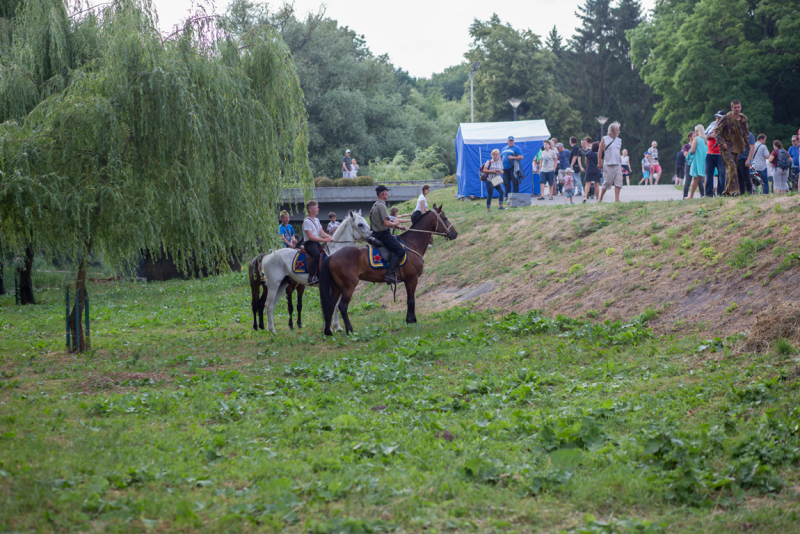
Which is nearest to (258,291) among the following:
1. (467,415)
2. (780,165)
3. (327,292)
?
(327,292)

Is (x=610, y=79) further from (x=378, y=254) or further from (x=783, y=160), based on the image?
(x=378, y=254)

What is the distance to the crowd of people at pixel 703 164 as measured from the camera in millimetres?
15227

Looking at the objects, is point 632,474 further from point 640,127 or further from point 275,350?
point 640,127

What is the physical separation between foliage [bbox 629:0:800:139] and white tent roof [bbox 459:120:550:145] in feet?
64.0

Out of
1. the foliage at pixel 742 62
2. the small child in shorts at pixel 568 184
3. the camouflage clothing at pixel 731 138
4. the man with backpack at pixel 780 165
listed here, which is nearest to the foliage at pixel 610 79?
the foliage at pixel 742 62

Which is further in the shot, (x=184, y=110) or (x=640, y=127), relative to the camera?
(x=640, y=127)

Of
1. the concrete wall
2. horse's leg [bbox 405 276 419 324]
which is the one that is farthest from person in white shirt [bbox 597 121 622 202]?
the concrete wall

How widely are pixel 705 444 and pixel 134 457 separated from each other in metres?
4.90

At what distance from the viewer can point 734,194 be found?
50.5 ft

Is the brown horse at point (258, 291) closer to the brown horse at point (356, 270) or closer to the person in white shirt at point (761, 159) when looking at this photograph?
the brown horse at point (356, 270)

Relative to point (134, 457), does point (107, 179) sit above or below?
above

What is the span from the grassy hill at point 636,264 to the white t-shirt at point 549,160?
20.9 feet

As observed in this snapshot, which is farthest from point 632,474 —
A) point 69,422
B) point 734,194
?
point 734,194

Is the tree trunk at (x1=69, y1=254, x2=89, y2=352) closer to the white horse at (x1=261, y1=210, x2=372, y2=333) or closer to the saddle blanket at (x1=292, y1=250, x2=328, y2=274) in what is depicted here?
the white horse at (x1=261, y1=210, x2=372, y2=333)
